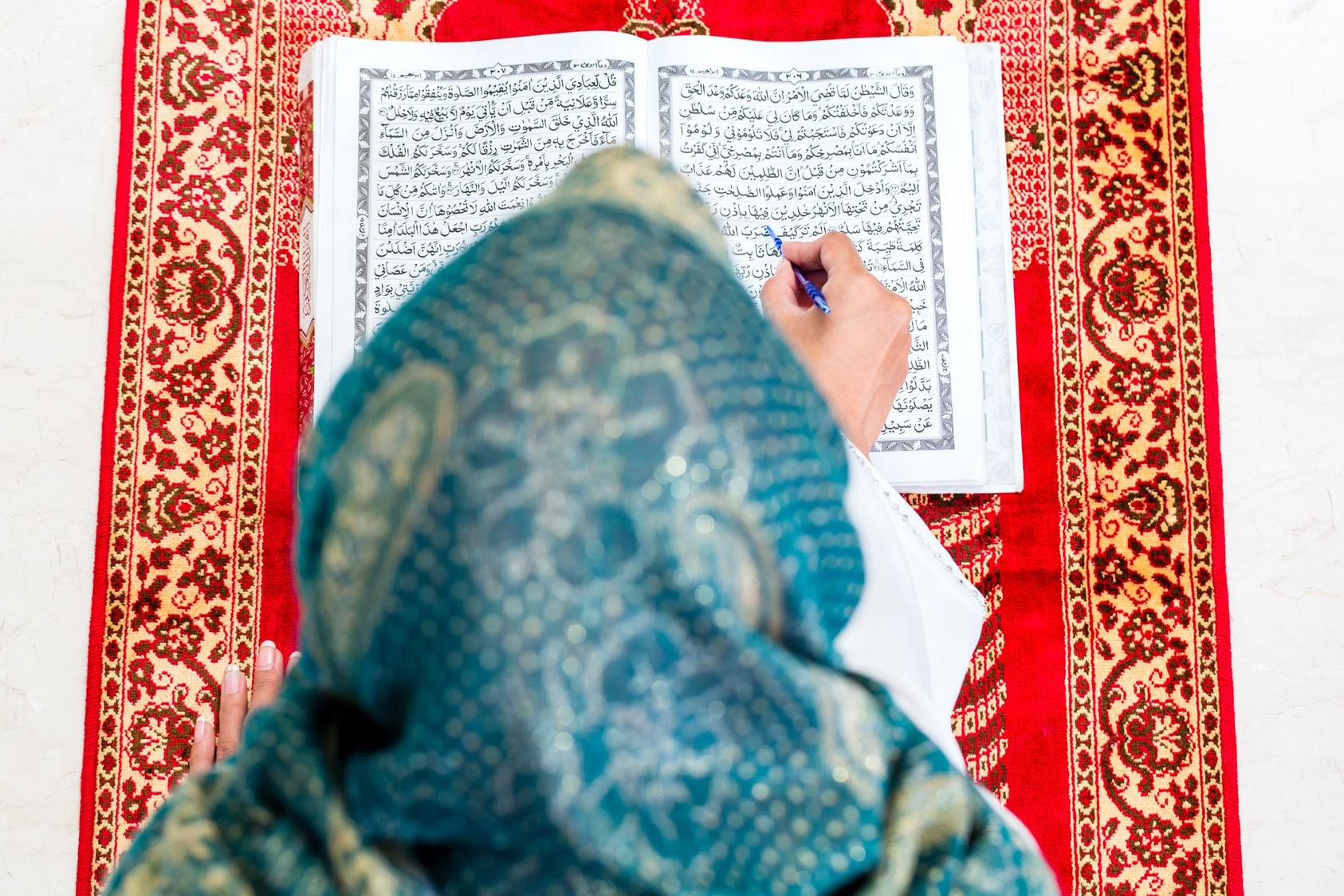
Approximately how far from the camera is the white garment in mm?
520

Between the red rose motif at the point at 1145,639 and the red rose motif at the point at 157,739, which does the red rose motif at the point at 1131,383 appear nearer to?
the red rose motif at the point at 1145,639

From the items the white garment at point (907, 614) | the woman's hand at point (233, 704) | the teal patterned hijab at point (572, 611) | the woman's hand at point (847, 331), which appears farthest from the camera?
the woman's hand at point (233, 704)

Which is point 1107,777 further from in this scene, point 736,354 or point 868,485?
point 736,354

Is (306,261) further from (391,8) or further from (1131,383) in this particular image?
(1131,383)

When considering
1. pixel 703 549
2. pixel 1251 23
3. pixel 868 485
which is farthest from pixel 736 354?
pixel 1251 23

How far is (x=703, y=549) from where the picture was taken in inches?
12.5

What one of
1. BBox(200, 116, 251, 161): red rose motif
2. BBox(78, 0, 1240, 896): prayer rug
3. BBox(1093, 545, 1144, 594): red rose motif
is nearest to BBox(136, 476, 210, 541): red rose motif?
BBox(78, 0, 1240, 896): prayer rug

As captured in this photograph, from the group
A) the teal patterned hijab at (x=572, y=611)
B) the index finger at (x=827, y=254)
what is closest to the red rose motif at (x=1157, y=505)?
the index finger at (x=827, y=254)

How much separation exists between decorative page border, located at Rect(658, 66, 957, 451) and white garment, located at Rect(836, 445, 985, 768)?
0.46 ft

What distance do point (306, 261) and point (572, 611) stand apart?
0.61m

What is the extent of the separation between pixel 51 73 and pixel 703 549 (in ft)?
2.67

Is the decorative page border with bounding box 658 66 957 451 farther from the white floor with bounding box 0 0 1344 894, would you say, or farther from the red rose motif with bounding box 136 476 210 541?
the red rose motif with bounding box 136 476 210 541

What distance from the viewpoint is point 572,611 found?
12.2 inches

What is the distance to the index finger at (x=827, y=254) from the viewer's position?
750 millimetres
